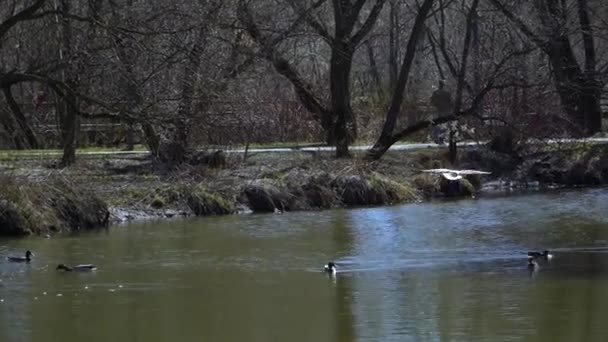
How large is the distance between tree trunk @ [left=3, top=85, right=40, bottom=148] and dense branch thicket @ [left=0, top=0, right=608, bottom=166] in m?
0.07

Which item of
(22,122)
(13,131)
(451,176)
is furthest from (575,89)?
(13,131)

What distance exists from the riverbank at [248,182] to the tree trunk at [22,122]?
4.59ft

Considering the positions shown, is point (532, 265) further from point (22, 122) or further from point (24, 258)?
point (22, 122)

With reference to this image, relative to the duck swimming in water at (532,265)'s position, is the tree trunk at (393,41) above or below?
above

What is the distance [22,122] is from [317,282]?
662 inches

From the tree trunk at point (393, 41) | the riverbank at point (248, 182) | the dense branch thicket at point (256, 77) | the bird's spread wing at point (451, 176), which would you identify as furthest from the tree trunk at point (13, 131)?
the tree trunk at point (393, 41)

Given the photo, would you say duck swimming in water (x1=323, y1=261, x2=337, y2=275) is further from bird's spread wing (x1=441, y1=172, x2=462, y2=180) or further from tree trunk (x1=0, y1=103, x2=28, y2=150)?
tree trunk (x1=0, y1=103, x2=28, y2=150)

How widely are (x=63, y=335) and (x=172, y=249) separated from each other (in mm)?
6855

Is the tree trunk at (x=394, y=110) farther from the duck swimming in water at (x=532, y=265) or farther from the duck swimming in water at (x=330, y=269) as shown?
the duck swimming in water at (x=330, y=269)

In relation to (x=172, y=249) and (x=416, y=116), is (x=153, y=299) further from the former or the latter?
(x=416, y=116)

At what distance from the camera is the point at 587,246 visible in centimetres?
2086

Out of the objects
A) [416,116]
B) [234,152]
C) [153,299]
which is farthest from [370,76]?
[153,299]

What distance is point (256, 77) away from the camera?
112ft

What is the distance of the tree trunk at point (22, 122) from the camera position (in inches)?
1147
